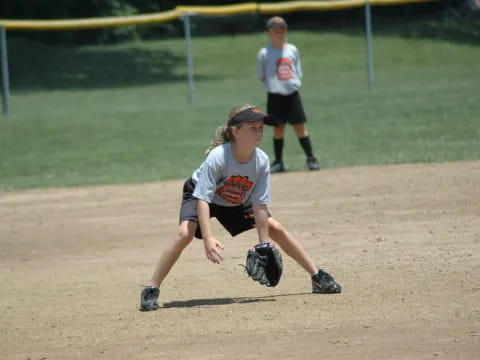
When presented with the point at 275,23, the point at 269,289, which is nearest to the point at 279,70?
the point at 275,23

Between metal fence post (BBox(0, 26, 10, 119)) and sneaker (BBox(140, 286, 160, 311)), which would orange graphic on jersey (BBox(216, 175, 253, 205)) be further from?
metal fence post (BBox(0, 26, 10, 119))

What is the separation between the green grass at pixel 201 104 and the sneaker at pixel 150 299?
653cm

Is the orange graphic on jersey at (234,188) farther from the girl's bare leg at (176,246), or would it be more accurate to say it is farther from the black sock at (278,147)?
the black sock at (278,147)

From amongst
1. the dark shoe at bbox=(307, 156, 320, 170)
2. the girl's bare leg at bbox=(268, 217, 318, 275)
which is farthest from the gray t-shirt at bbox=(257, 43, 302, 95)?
the girl's bare leg at bbox=(268, 217, 318, 275)

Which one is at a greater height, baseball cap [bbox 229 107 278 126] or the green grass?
baseball cap [bbox 229 107 278 126]

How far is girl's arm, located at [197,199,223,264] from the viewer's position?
5742 mm

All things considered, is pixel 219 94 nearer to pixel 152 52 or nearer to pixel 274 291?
pixel 152 52

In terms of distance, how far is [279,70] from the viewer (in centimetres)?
1233

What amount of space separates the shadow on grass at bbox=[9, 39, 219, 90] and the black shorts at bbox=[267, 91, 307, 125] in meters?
15.5

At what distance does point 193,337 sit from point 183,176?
24.3ft

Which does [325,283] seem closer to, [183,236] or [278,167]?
[183,236]

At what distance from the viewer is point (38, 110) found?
22.8m

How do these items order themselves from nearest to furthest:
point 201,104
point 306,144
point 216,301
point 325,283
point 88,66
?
1. point 325,283
2. point 216,301
3. point 306,144
4. point 201,104
5. point 88,66

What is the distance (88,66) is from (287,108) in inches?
682
